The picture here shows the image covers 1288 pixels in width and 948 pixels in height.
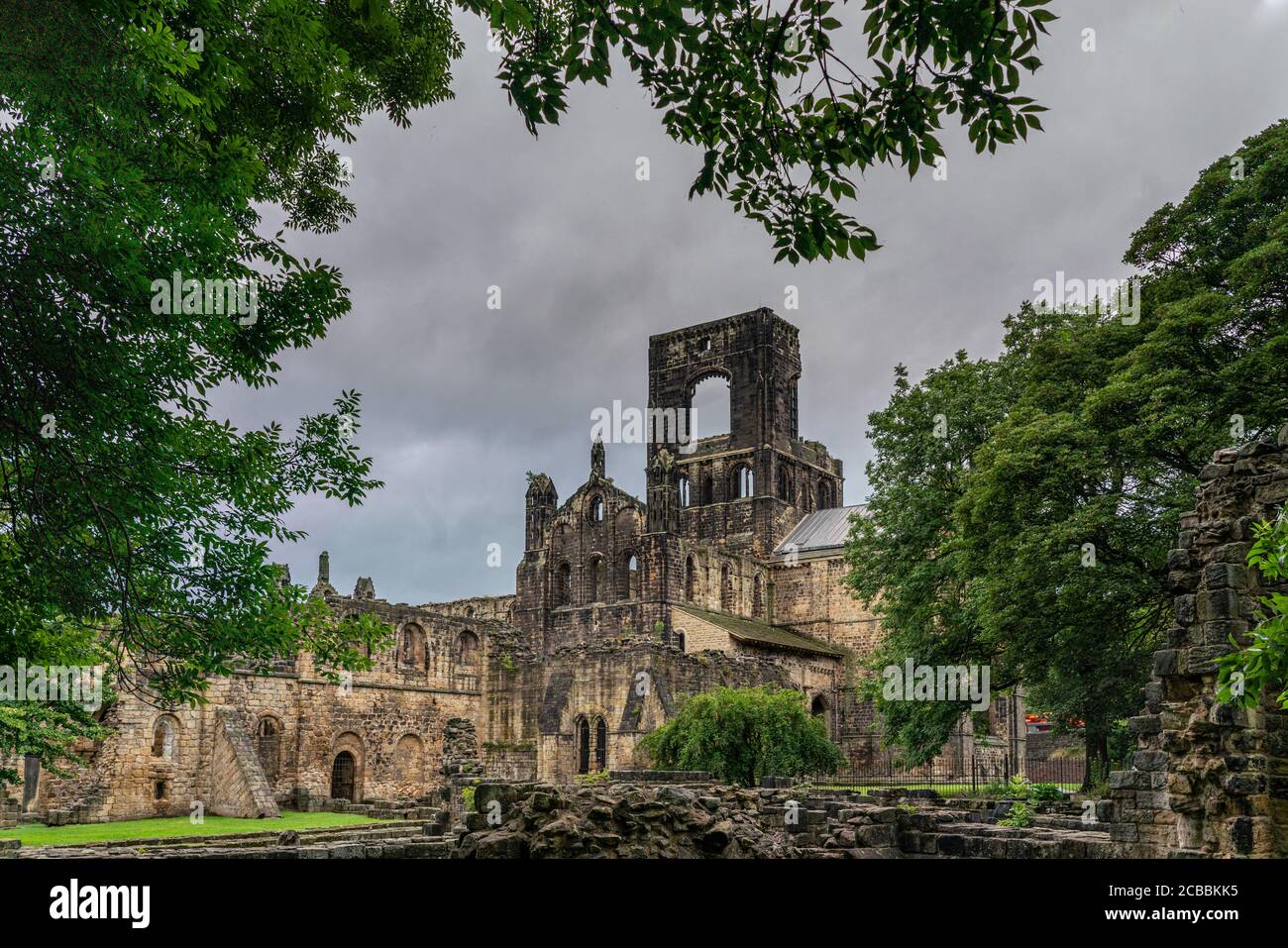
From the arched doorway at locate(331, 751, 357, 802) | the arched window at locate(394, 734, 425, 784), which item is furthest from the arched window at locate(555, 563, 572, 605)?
the arched doorway at locate(331, 751, 357, 802)

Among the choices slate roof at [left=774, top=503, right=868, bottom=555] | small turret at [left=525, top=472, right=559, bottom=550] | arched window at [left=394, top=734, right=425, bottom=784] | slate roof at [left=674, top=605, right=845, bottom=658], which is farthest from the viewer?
slate roof at [left=774, top=503, right=868, bottom=555]

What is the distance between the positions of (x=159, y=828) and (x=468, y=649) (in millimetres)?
18805

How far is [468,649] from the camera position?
142 ft

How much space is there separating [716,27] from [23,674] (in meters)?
10.5

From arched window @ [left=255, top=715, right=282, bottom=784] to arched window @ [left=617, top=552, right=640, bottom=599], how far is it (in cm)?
1861

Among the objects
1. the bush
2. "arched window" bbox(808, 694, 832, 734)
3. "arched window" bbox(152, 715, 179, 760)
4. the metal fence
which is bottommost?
the metal fence

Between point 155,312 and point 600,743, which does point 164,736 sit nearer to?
point 600,743

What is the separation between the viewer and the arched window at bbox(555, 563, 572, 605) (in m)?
52.9

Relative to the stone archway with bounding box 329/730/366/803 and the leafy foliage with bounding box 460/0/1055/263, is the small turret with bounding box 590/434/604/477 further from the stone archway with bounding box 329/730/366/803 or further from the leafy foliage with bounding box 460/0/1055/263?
the leafy foliage with bounding box 460/0/1055/263

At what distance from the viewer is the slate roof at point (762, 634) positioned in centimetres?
4816

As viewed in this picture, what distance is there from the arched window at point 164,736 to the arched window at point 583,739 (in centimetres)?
1281
